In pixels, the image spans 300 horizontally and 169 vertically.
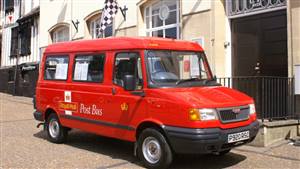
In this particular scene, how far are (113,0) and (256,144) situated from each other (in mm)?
8632

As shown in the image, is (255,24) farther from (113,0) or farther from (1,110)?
(1,110)

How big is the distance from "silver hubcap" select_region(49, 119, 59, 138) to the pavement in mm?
241

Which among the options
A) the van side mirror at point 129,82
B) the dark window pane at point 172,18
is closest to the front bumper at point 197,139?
the van side mirror at point 129,82

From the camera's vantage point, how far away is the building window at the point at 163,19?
14073 millimetres

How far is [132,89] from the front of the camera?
7.41 metres

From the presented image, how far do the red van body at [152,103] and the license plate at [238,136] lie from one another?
0.05 feet

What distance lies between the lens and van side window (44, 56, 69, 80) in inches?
374

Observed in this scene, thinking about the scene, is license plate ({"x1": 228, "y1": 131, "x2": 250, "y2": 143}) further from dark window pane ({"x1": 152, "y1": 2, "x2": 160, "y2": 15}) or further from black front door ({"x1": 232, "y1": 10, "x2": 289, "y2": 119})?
dark window pane ({"x1": 152, "y1": 2, "x2": 160, "y2": 15})

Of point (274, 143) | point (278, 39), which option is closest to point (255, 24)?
point (278, 39)

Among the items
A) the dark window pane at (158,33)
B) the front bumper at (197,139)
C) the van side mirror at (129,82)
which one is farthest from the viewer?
the dark window pane at (158,33)

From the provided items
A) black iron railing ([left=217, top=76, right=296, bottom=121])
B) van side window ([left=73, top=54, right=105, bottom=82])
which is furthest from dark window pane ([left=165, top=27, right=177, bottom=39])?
van side window ([left=73, top=54, right=105, bottom=82])

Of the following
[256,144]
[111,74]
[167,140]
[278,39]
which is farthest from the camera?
[278,39]

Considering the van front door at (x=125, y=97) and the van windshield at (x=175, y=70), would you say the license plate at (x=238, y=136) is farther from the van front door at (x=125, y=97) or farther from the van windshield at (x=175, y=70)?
the van front door at (x=125, y=97)

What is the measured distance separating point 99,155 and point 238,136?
2.83 m
